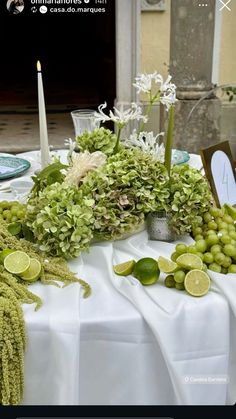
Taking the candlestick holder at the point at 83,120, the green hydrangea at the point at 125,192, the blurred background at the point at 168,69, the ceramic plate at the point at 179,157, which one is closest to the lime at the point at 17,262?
the green hydrangea at the point at 125,192

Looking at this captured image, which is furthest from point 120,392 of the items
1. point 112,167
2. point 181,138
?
point 181,138

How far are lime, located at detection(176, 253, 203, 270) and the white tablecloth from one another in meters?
0.05

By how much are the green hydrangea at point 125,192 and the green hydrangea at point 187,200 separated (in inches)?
0.9

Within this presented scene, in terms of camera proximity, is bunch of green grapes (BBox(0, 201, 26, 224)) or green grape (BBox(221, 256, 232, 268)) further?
bunch of green grapes (BBox(0, 201, 26, 224))

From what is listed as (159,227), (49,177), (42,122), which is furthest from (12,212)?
(159,227)

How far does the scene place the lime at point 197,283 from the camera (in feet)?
3.11

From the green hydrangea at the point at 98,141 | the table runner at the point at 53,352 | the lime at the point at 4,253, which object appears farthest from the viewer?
the green hydrangea at the point at 98,141

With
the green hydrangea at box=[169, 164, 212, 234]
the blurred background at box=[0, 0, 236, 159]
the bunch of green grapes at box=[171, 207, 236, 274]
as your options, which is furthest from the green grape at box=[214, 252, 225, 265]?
the blurred background at box=[0, 0, 236, 159]

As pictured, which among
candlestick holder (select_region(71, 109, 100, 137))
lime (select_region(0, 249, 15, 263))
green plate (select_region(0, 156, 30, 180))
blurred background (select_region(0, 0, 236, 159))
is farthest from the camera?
blurred background (select_region(0, 0, 236, 159))

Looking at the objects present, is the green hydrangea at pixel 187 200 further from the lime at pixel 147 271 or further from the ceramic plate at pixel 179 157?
the ceramic plate at pixel 179 157

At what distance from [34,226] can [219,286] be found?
1.22 ft

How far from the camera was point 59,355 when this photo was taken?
2.97 feet

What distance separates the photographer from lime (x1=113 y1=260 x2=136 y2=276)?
102cm

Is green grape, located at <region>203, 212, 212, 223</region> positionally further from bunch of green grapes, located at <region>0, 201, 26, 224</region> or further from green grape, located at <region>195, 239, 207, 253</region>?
bunch of green grapes, located at <region>0, 201, 26, 224</region>
